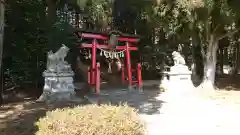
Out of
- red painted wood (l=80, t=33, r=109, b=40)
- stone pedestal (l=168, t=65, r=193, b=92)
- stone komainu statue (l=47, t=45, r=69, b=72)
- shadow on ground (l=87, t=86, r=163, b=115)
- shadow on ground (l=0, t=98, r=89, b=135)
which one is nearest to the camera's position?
shadow on ground (l=0, t=98, r=89, b=135)

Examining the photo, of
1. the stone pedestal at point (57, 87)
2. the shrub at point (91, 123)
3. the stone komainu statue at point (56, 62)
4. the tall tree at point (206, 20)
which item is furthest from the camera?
the tall tree at point (206, 20)

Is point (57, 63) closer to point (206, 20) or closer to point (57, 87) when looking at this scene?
point (57, 87)

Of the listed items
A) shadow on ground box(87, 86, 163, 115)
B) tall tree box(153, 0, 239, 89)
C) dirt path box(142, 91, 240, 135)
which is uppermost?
tall tree box(153, 0, 239, 89)

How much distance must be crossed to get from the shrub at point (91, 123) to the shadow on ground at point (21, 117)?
2.31m

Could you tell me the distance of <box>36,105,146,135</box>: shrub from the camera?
10.7 ft

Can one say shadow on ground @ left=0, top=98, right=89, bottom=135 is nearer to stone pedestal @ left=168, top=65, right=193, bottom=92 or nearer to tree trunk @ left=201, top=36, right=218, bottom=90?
stone pedestal @ left=168, top=65, right=193, bottom=92

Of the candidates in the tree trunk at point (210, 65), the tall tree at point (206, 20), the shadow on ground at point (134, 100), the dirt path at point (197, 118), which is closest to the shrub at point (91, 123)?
the dirt path at point (197, 118)

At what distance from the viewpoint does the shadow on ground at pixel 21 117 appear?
5.80 metres

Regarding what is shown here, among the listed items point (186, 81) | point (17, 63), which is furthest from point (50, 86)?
point (186, 81)

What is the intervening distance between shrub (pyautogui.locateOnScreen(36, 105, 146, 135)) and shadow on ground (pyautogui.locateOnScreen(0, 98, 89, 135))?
231 cm

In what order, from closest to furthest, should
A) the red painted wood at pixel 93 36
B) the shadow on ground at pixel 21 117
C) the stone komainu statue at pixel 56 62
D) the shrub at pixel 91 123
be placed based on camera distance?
the shrub at pixel 91 123, the shadow on ground at pixel 21 117, the stone komainu statue at pixel 56 62, the red painted wood at pixel 93 36

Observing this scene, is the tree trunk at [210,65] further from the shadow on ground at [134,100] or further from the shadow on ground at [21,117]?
the shadow on ground at [21,117]

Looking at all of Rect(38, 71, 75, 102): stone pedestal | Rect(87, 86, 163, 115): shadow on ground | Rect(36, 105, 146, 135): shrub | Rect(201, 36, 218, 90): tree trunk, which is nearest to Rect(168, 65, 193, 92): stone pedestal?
Rect(87, 86, 163, 115): shadow on ground

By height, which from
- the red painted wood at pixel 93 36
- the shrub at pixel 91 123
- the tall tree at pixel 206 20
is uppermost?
the tall tree at pixel 206 20
